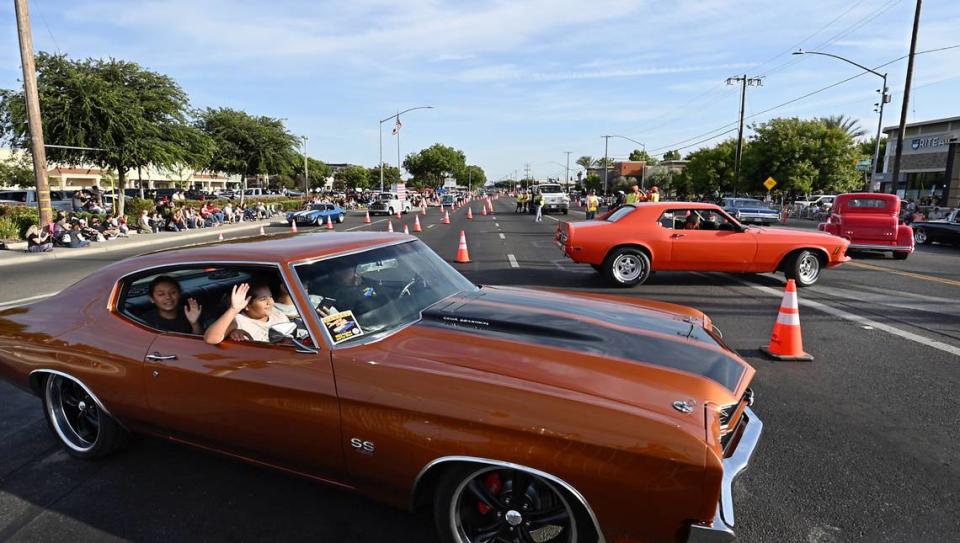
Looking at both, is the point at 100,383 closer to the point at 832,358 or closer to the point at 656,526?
the point at 656,526

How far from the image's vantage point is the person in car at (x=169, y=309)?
10.1ft

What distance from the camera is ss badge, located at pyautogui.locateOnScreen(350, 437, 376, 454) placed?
2.41m

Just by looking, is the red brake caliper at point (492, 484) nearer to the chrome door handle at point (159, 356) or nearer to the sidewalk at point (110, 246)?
the chrome door handle at point (159, 356)

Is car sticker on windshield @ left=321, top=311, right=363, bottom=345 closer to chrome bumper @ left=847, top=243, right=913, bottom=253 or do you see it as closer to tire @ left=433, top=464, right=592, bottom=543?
tire @ left=433, top=464, right=592, bottom=543

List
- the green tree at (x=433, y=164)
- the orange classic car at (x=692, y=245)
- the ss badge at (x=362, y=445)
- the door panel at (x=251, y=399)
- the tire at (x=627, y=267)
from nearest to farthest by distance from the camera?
the ss badge at (x=362, y=445) < the door panel at (x=251, y=399) < the orange classic car at (x=692, y=245) < the tire at (x=627, y=267) < the green tree at (x=433, y=164)

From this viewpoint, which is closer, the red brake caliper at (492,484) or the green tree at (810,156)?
the red brake caliper at (492,484)

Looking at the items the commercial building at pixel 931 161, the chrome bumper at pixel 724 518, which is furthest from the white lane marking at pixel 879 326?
the commercial building at pixel 931 161

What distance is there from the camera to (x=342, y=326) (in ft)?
9.04

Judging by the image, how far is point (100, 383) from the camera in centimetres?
312

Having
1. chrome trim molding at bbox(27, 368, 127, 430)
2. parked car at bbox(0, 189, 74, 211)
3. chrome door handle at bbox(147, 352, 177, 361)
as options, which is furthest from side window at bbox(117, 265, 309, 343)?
parked car at bbox(0, 189, 74, 211)

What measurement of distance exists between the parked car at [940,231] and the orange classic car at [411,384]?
62.9 ft

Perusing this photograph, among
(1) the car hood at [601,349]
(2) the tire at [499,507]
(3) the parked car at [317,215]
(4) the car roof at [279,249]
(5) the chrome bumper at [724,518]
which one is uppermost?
(4) the car roof at [279,249]

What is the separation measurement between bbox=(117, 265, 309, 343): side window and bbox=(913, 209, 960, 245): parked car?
21077mm

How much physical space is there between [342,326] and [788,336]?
4633mm
